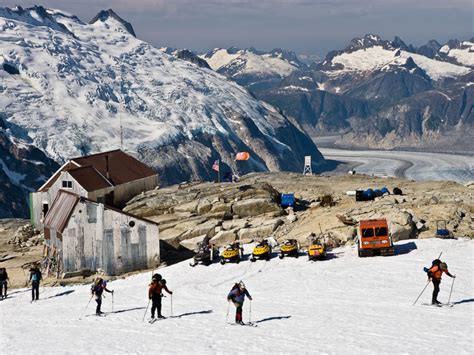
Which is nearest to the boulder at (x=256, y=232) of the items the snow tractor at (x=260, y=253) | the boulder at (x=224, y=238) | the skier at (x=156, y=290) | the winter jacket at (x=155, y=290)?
the boulder at (x=224, y=238)

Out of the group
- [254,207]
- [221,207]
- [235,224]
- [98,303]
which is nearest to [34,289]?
[98,303]

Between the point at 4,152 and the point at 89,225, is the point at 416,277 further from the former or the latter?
the point at 4,152

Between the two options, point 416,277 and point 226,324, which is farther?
point 416,277

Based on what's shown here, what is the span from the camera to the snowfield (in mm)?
21875

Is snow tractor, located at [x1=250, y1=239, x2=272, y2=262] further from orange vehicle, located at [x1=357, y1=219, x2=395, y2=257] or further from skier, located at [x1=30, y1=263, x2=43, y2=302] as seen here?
skier, located at [x1=30, y1=263, x2=43, y2=302]

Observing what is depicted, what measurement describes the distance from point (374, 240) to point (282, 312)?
12824 millimetres

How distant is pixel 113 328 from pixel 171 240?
25.6 m

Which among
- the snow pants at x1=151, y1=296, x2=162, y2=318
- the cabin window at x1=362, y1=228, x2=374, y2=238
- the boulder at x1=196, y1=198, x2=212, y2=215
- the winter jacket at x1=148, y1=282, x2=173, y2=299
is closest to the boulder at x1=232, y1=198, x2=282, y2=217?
the boulder at x1=196, y1=198, x2=212, y2=215

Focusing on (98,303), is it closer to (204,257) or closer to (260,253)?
(204,257)

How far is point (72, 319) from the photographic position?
27609 mm

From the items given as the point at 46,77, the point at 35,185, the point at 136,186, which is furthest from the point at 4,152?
the point at 136,186

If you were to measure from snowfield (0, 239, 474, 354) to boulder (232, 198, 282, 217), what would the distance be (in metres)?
14.4

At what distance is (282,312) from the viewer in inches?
1060

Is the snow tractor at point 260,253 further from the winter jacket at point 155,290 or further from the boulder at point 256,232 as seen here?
the winter jacket at point 155,290
